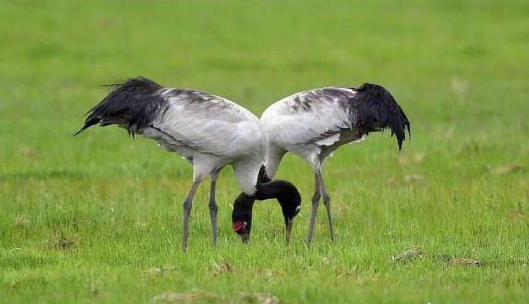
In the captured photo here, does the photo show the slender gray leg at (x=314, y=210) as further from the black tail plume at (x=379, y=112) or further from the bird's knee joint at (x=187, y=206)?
the bird's knee joint at (x=187, y=206)

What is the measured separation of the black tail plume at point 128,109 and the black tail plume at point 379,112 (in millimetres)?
1781

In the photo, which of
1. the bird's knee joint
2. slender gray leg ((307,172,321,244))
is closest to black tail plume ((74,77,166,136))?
the bird's knee joint

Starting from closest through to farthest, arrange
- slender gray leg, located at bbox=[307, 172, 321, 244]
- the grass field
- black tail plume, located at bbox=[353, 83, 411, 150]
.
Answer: the grass field → black tail plume, located at bbox=[353, 83, 411, 150] → slender gray leg, located at bbox=[307, 172, 321, 244]

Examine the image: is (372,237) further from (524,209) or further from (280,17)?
(280,17)

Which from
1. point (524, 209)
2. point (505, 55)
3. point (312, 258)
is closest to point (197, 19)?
point (505, 55)

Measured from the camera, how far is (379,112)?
930 centimetres

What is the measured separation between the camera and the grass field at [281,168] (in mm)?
7488

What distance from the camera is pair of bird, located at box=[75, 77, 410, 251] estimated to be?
9.34 m

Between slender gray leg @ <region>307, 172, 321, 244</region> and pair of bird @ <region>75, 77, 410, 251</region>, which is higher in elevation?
pair of bird @ <region>75, 77, 410, 251</region>

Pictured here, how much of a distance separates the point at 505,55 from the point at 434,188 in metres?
14.3

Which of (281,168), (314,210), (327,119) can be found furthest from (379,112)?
(281,168)

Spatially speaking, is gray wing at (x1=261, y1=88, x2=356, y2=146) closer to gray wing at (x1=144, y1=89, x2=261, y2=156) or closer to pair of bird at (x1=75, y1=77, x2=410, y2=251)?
pair of bird at (x1=75, y1=77, x2=410, y2=251)

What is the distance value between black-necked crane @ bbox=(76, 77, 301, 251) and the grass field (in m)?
0.43

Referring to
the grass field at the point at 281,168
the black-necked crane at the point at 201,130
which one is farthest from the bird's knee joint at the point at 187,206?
the grass field at the point at 281,168
